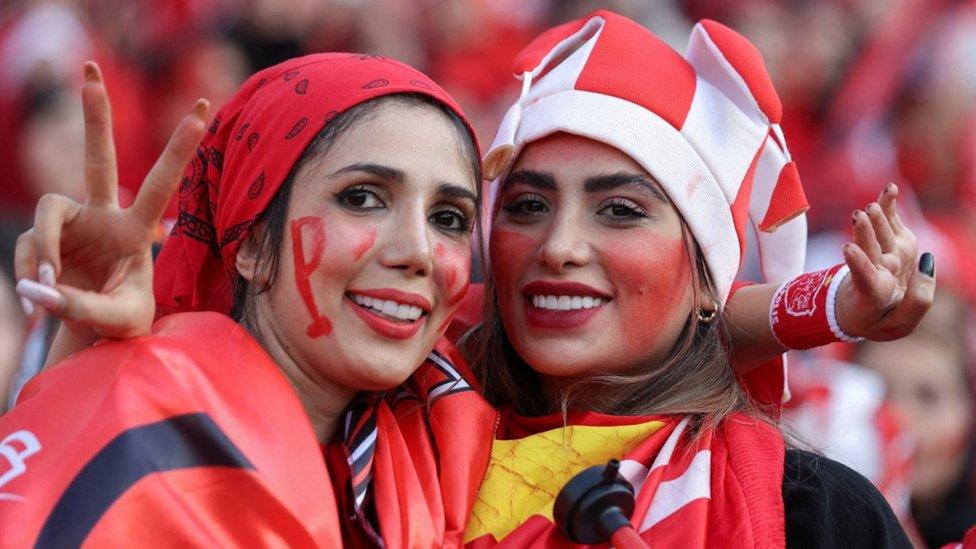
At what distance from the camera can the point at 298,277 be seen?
2336 millimetres

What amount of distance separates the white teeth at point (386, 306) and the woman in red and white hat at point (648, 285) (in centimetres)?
43

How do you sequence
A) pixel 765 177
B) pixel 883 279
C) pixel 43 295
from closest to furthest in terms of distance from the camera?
1. pixel 43 295
2. pixel 883 279
3. pixel 765 177

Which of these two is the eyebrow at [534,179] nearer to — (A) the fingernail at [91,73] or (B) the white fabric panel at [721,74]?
(B) the white fabric panel at [721,74]

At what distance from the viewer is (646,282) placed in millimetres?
2701

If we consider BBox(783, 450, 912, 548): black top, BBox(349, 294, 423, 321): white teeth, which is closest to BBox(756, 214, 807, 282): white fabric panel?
BBox(783, 450, 912, 548): black top

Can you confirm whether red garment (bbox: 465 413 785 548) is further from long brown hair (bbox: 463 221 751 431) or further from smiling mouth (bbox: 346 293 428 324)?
smiling mouth (bbox: 346 293 428 324)

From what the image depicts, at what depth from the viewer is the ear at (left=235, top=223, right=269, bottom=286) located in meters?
2.42

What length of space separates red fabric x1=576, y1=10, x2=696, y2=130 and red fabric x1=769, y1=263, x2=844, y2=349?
1.48 ft

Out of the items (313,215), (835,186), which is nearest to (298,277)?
(313,215)

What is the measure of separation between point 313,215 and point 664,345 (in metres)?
0.89

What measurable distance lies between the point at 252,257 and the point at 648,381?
0.91 metres

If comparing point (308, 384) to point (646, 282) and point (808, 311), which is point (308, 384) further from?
point (808, 311)

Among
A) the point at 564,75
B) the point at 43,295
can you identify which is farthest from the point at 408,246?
the point at 564,75

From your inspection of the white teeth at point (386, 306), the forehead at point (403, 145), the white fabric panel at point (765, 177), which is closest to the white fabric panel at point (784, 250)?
the white fabric panel at point (765, 177)
